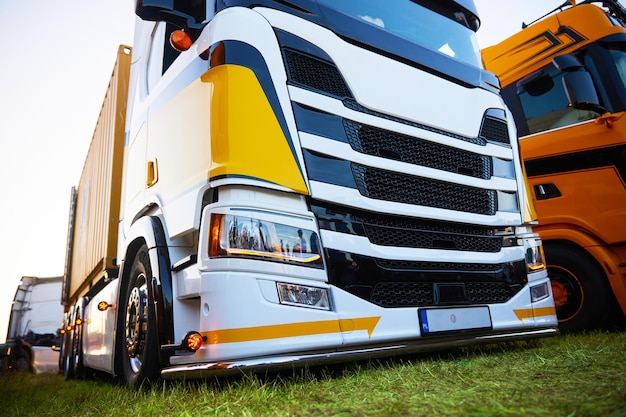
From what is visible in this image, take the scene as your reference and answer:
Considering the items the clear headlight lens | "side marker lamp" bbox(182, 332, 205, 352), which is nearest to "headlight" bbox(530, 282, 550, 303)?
the clear headlight lens

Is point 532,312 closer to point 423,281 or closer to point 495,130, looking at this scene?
point 423,281

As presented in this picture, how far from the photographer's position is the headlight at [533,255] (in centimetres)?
344

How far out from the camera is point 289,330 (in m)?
2.30

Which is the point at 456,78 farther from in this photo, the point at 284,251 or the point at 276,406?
the point at 276,406

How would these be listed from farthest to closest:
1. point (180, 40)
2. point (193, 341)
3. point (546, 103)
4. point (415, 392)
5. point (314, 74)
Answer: point (546, 103) → point (180, 40) → point (314, 74) → point (193, 341) → point (415, 392)

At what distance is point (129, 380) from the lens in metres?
3.07

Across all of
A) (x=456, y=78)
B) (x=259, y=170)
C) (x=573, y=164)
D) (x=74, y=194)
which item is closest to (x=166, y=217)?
(x=259, y=170)

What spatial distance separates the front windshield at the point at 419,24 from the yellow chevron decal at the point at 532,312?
184 cm

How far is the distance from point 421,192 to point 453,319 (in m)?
0.76

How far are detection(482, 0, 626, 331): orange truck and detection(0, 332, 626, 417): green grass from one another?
1.51 m

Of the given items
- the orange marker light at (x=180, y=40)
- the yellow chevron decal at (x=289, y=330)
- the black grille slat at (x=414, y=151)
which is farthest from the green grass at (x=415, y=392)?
the orange marker light at (x=180, y=40)

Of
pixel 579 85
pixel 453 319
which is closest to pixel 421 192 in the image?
pixel 453 319

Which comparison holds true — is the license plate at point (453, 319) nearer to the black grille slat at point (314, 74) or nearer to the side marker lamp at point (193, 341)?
the side marker lamp at point (193, 341)

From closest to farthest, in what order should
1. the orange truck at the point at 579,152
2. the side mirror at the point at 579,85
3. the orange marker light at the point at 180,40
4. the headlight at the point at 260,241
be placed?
the headlight at the point at 260,241 < the orange marker light at the point at 180,40 < the side mirror at the point at 579,85 < the orange truck at the point at 579,152
